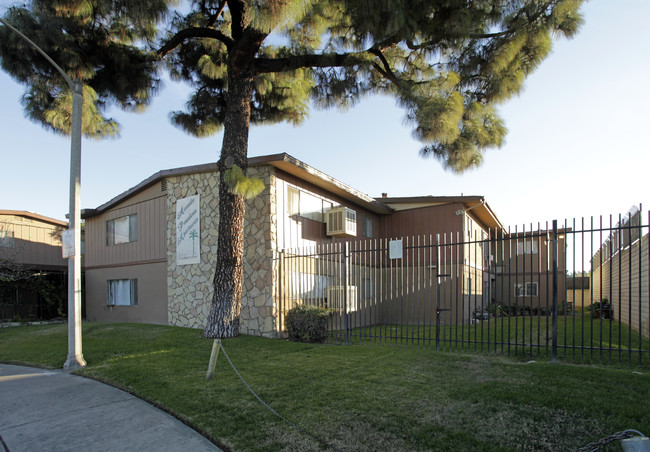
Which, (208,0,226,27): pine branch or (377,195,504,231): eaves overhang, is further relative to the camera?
(377,195,504,231): eaves overhang

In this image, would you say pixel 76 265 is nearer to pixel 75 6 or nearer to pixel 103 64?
pixel 75 6

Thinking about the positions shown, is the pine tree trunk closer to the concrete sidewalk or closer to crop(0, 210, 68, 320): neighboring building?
the concrete sidewalk

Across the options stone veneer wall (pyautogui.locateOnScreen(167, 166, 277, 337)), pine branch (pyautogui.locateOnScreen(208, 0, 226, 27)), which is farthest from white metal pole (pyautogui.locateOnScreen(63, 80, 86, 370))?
pine branch (pyautogui.locateOnScreen(208, 0, 226, 27))

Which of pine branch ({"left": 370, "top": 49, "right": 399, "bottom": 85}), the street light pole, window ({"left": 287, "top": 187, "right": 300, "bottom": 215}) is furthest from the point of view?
window ({"left": 287, "top": 187, "right": 300, "bottom": 215})

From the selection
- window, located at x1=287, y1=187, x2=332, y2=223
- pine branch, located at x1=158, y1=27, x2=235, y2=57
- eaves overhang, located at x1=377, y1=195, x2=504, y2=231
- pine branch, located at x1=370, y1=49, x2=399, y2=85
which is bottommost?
window, located at x1=287, y1=187, x2=332, y2=223

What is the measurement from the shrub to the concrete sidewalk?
4769mm

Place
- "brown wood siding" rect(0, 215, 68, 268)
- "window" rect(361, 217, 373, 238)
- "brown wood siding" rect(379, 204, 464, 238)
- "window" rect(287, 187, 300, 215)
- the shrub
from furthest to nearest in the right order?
"brown wood siding" rect(0, 215, 68, 268)
"brown wood siding" rect(379, 204, 464, 238)
"window" rect(361, 217, 373, 238)
"window" rect(287, 187, 300, 215)
the shrub

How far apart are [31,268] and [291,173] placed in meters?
13.7

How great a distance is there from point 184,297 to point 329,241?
16.3 feet

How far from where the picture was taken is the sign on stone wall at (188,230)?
41.7ft

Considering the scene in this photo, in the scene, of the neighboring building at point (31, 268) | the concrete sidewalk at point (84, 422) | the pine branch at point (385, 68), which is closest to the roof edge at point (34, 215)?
the neighboring building at point (31, 268)

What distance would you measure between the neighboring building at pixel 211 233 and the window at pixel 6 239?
3.41 m

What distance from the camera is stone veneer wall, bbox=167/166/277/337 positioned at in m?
11.2

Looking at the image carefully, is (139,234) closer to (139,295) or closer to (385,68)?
(139,295)
